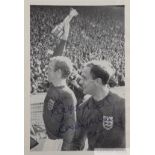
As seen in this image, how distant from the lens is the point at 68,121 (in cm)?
115

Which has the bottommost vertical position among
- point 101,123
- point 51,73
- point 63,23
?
point 101,123

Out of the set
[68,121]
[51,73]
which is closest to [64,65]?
[51,73]

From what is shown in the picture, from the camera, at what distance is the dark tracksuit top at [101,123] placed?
1.15 m

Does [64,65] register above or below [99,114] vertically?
above

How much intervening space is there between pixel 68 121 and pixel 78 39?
222 millimetres

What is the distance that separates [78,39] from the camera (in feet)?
3.76

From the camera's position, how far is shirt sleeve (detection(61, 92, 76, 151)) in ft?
3.76

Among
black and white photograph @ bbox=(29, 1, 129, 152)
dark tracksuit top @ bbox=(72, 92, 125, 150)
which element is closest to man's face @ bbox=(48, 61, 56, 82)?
black and white photograph @ bbox=(29, 1, 129, 152)

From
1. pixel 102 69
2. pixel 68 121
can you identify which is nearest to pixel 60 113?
pixel 68 121

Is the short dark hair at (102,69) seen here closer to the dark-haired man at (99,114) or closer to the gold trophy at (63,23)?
the dark-haired man at (99,114)

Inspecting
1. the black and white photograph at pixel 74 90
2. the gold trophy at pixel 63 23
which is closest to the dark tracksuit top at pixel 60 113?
the black and white photograph at pixel 74 90

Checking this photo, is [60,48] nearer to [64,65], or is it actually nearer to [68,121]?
[64,65]
